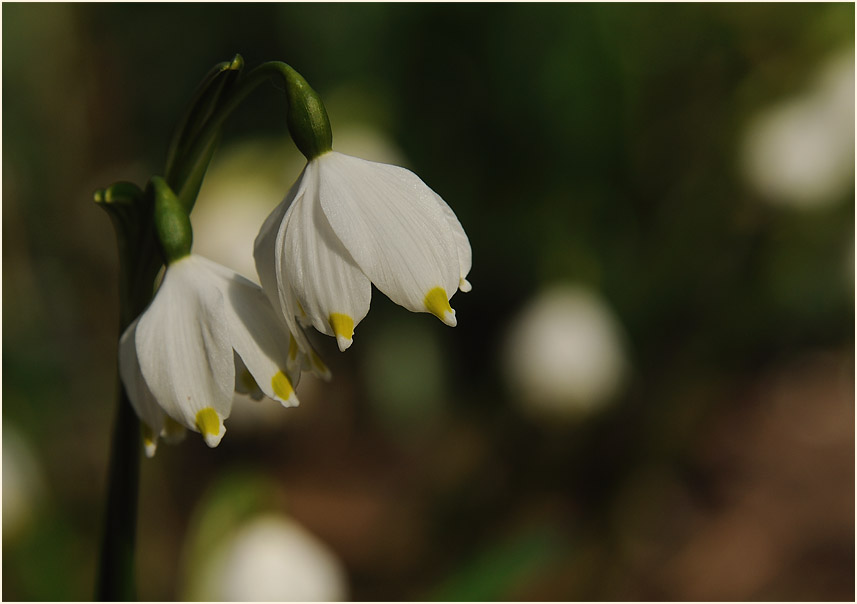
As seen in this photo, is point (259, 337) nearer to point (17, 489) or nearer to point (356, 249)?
point (356, 249)

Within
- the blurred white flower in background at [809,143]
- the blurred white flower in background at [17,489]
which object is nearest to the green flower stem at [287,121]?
the blurred white flower in background at [17,489]

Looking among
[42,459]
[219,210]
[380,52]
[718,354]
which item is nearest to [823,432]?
[718,354]

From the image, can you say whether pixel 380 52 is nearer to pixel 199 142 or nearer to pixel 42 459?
pixel 42 459

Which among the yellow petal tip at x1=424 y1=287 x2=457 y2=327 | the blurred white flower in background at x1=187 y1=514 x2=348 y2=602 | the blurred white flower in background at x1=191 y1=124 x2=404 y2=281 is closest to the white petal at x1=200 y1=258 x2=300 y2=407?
the yellow petal tip at x1=424 y1=287 x2=457 y2=327

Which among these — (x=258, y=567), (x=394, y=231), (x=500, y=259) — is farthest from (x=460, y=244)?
(x=500, y=259)

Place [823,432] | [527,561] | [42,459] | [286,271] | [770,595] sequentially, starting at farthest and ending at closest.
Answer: [823,432], [770,595], [42,459], [527,561], [286,271]

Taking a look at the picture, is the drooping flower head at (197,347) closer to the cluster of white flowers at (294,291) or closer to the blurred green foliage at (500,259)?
the cluster of white flowers at (294,291)
